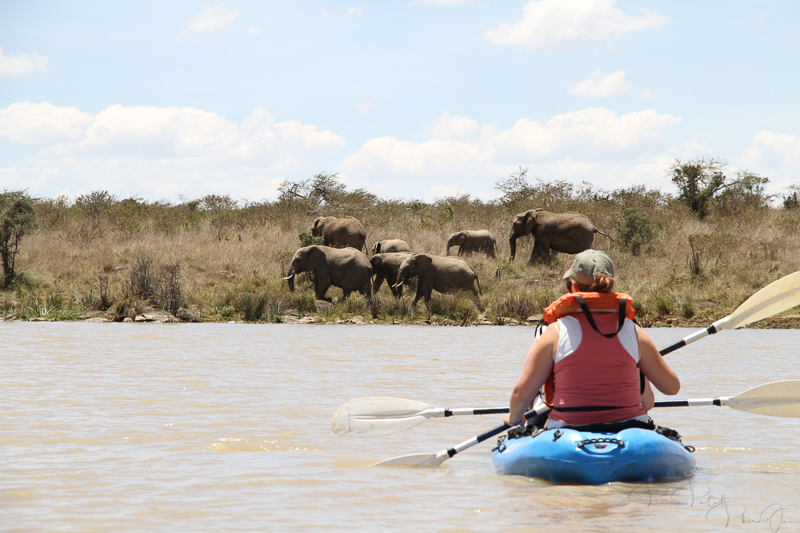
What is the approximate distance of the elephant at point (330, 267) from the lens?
19617 mm

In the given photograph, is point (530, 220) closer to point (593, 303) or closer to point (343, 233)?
point (343, 233)

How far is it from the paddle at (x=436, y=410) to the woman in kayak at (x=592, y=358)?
3.98 feet

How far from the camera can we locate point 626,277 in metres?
21.9

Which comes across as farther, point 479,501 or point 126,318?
point 126,318

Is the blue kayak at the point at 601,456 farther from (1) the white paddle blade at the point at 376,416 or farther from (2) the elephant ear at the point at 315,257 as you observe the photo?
(2) the elephant ear at the point at 315,257

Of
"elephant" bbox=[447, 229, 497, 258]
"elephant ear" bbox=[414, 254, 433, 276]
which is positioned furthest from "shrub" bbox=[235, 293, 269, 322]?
"elephant" bbox=[447, 229, 497, 258]

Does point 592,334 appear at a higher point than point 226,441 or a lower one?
higher

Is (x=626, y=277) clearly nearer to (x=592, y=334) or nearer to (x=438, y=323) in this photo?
(x=438, y=323)

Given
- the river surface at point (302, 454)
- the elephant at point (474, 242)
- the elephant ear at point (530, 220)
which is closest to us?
the river surface at point (302, 454)

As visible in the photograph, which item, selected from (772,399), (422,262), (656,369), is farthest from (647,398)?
(422,262)

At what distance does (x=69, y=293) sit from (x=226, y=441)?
51.0 ft

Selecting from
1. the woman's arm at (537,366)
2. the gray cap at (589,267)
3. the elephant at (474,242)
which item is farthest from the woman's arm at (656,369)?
the elephant at (474,242)

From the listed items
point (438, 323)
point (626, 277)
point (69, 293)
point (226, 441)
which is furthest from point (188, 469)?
point (626, 277)

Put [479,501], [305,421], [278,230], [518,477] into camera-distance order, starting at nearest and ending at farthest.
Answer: [479,501]
[518,477]
[305,421]
[278,230]
